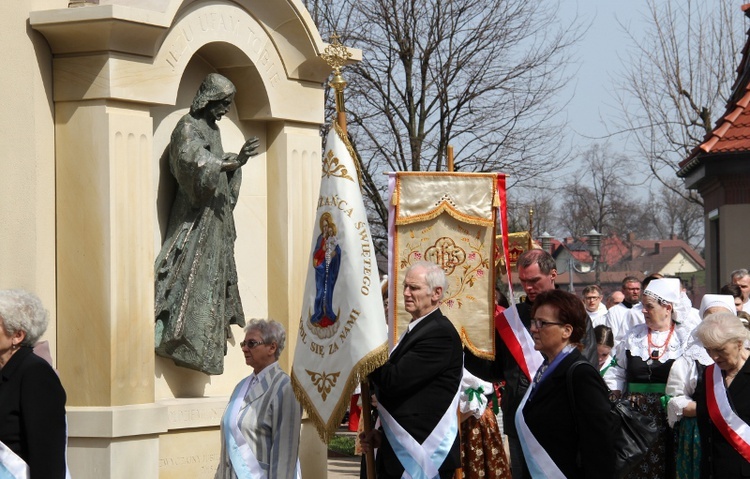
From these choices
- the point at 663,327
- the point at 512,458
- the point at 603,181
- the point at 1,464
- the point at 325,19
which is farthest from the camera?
the point at 603,181

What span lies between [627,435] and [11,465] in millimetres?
2649

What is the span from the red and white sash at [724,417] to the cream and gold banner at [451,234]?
184 cm

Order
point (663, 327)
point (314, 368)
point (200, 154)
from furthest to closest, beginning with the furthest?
point (663, 327), point (200, 154), point (314, 368)

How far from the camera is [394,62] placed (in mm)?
22078

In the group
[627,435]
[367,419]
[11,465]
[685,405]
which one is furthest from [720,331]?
[11,465]

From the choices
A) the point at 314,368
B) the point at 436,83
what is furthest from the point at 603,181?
the point at 314,368

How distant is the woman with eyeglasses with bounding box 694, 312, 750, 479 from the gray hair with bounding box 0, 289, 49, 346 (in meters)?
3.49

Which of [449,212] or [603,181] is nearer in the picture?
[449,212]

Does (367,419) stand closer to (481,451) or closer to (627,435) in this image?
(627,435)

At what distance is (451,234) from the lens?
9289mm

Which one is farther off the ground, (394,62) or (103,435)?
(394,62)

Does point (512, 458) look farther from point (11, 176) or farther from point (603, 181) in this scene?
point (603, 181)

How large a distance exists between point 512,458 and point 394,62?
13.9 m

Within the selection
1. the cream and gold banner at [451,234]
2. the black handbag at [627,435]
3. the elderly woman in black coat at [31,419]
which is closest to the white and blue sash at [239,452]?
the elderly woman in black coat at [31,419]
